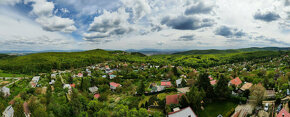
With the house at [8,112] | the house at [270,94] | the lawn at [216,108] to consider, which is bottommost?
the house at [8,112]

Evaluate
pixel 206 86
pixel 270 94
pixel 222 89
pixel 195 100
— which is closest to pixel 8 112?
pixel 195 100

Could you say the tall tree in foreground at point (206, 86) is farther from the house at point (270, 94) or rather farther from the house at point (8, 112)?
the house at point (8, 112)

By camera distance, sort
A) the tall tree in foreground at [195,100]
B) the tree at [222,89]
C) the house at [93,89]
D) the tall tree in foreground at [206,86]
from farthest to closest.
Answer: the house at [93,89] < the tall tree in foreground at [206,86] < the tree at [222,89] < the tall tree in foreground at [195,100]

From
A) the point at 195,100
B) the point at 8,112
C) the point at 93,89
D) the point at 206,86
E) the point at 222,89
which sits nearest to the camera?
the point at 195,100

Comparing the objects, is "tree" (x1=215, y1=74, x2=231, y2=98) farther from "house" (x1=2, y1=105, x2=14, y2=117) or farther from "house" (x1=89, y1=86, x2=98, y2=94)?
"house" (x1=2, y1=105, x2=14, y2=117)

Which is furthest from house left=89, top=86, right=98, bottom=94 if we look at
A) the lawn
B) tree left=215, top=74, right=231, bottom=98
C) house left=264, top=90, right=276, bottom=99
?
house left=264, top=90, right=276, bottom=99

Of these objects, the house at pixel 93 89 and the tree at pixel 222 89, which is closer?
the tree at pixel 222 89

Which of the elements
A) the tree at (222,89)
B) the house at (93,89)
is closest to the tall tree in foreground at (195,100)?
the tree at (222,89)

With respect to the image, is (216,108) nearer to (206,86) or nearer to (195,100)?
(195,100)
